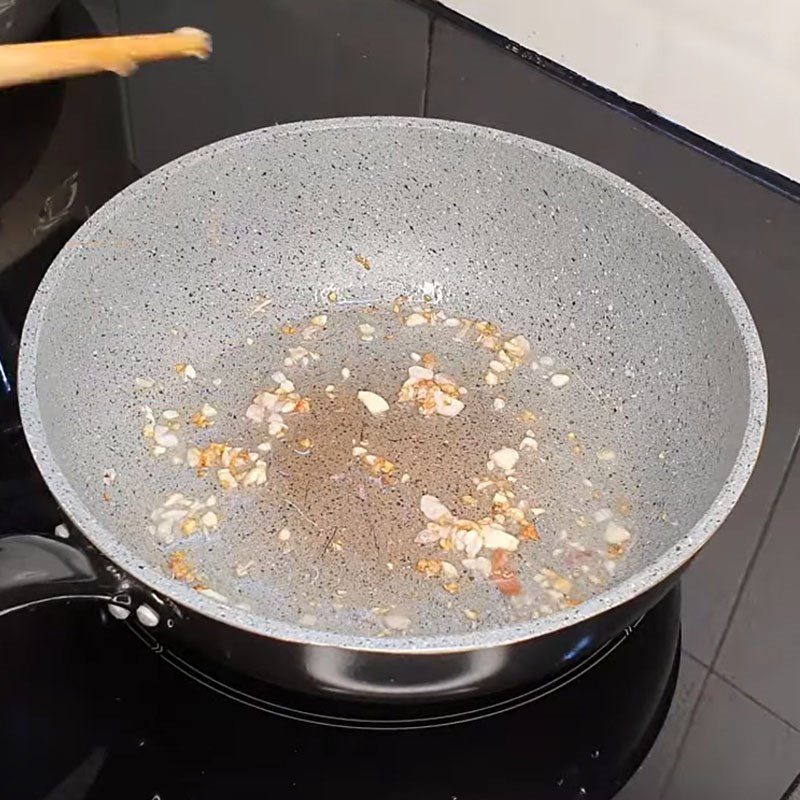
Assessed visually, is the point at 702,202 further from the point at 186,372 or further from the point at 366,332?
the point at 186,372

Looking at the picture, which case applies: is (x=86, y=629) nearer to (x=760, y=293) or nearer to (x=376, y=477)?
(x=376, y=477)

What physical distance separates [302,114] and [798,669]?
594 mm

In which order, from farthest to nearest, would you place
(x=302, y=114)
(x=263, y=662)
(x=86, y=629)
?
(x=302, y=114) → (x=86, y=629) → (x=263, y=662)

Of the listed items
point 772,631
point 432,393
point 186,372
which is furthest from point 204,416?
point 772,631

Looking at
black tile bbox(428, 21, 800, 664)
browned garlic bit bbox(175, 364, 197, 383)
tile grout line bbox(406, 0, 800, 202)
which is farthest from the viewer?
tile grout line bbox(406, 0, 800, 202)

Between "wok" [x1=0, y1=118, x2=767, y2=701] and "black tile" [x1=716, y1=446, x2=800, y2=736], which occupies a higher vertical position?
"wok" [x1=0, y1=118, x2=767, y2=701]

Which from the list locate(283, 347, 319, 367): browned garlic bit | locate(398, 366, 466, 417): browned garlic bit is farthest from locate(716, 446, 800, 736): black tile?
locate(283, 347, 319, 367): browned garlic bit

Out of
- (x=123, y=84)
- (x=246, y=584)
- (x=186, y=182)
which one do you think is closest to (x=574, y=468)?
(x=246, y=584)

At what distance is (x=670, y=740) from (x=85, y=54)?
528mm

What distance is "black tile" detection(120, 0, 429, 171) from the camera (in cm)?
95

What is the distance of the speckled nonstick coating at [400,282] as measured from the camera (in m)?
0.67

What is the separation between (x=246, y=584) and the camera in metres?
0.64

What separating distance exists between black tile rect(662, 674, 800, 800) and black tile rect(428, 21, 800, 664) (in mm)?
32

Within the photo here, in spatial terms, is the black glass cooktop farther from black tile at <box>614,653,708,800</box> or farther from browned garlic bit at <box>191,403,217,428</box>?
browned garlic bit at <box>191,403,217,428</box>
